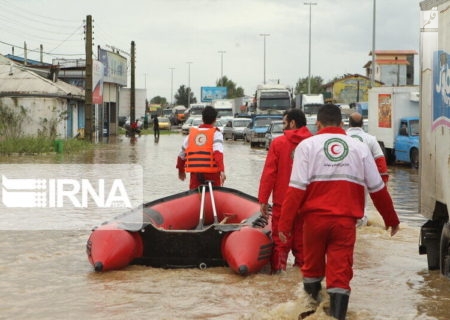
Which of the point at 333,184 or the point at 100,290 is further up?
the point at 333,184

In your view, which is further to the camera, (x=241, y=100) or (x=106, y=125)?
(x=241, y=100)

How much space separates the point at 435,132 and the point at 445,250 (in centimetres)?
121

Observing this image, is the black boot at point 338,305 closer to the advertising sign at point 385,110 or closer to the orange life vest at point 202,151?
the orange life vest at point 202,151

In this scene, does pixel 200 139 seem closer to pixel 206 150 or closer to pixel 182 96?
pixel 206 150

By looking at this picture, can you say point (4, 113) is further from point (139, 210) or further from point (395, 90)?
point (139, 210)

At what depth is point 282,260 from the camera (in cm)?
973

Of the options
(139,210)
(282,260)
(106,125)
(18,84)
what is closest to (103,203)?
(139,210)

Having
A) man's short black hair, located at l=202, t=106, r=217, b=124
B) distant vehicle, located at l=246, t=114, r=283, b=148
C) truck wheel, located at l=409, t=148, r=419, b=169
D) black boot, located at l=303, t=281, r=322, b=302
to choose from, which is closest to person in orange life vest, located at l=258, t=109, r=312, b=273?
black boot, located at l=303, t=281, r=322, b=302

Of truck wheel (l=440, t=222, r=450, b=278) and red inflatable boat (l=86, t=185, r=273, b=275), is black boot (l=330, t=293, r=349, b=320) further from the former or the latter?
red inflatable boat (l=86, t=185, r=273, b=275)

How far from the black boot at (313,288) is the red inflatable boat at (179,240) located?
2057mm

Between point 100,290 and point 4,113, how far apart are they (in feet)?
107

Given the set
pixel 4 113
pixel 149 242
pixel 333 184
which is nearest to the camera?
pixel 333 184

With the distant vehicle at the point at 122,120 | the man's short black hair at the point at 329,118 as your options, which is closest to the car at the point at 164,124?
the distant vehicle at the point at 122,120

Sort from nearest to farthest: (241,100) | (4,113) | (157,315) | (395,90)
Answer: (157,315) < (395,90) < (4,113) < (241,100)
